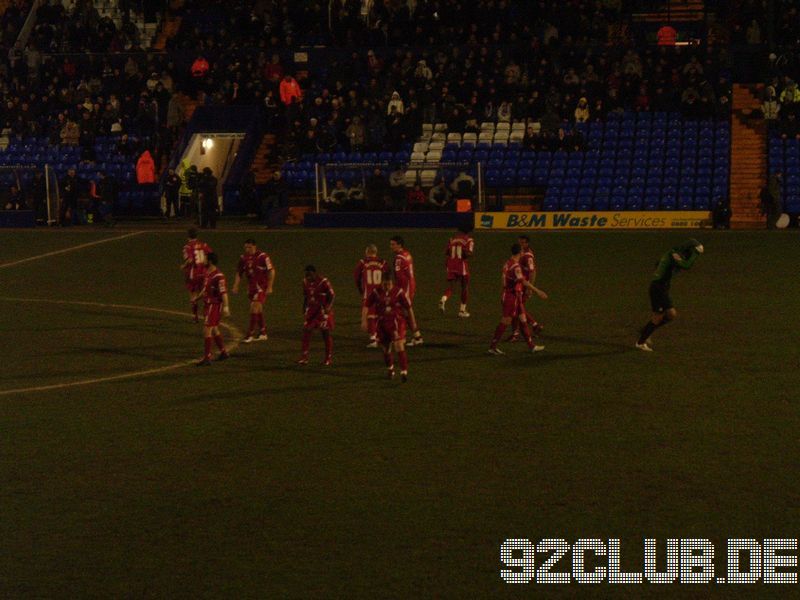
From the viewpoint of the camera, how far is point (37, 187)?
153 feet

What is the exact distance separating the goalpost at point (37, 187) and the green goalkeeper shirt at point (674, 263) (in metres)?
31.6

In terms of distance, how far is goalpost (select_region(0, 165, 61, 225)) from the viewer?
46.8 m

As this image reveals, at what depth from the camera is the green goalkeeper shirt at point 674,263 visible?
19.6m

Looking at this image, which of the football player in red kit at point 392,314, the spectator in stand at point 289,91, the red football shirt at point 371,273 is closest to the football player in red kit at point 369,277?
the red football shirt at point 371,273

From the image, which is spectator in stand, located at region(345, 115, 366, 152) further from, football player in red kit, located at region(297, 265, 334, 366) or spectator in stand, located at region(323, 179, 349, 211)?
football player in red kit, located at region(297, 265, 334, 366)

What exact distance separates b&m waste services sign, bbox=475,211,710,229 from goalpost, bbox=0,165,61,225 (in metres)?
16.1

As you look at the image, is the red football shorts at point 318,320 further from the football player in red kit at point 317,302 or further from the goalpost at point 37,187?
the goalpost at point 37,187

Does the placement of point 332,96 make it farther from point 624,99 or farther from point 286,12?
point 624,99

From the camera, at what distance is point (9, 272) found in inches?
1294

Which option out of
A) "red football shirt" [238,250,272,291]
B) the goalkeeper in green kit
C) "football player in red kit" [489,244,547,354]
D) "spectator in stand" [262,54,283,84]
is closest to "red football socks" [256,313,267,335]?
"red football shirt" [238,250,272,291]

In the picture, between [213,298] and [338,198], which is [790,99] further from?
[213,298]

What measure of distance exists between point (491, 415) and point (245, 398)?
135 inches

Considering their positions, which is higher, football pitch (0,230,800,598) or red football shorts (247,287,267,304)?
red football shorts (247,287,267,304)

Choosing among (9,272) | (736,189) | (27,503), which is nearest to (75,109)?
(9,272)
